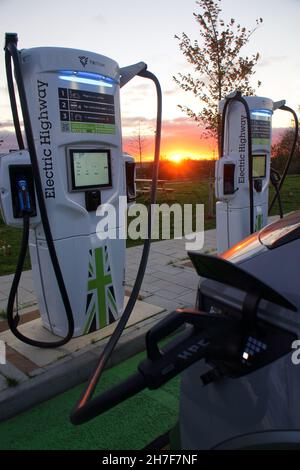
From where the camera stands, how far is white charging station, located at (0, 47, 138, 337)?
9.66 feet

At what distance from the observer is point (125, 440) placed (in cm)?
248

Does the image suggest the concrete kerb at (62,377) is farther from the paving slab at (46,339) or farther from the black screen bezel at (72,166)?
the black screen bezel at (72,166)

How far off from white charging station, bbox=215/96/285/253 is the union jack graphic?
7.73 feet

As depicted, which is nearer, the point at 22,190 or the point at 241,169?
the point at 22,190

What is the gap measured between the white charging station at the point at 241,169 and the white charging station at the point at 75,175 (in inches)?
77.1

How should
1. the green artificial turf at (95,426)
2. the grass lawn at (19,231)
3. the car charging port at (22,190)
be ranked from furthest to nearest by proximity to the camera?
the grass lawn at (19,231), the car charging port at (22,190), the green artificial turf at (95,426)

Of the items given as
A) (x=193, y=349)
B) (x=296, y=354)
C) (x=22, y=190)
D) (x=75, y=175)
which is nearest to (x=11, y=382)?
(x=22, y=190)

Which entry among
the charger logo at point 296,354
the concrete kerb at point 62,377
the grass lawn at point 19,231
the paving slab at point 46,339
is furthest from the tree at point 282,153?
the charger logo at point 296,354

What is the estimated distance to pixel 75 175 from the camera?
10.5 feet

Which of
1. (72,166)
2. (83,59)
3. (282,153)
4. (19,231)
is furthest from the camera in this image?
(282,153)

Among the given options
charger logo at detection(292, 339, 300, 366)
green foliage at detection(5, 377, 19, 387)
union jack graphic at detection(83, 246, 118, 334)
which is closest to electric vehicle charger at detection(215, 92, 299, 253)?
union jack graphic at detection(83, 246, 118, 334)

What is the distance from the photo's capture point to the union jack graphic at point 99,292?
11.5ft

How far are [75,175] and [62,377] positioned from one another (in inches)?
63.2

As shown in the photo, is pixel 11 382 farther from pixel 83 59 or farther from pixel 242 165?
pixel 242 165
